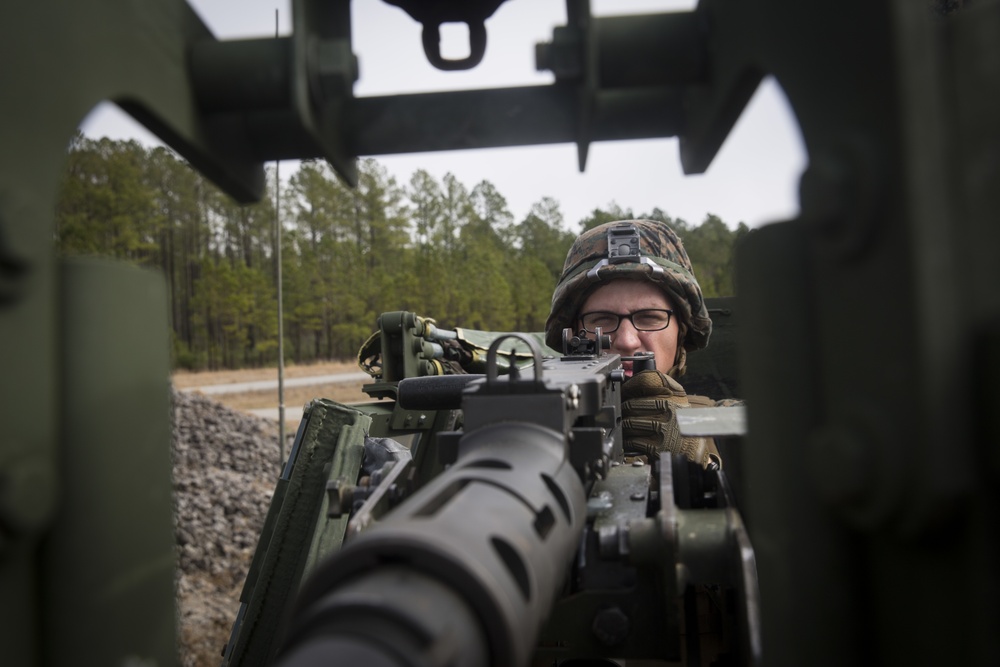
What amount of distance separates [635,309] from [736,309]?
10.6 ft

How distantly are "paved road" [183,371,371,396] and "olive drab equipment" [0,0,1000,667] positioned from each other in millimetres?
25218

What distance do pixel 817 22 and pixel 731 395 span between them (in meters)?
5.67

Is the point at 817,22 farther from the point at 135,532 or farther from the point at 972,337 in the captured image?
the point at 135,532

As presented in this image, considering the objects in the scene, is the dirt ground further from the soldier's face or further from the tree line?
the soldier's face

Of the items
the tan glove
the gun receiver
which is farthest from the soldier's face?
the gun receiver

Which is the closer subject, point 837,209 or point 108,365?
point 837,209

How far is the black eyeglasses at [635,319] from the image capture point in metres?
4.18

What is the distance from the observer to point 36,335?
85 cm

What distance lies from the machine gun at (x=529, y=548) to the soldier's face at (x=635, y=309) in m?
0.98

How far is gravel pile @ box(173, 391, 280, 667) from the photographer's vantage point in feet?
26.6

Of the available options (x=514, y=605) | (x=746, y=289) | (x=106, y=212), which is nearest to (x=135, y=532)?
(x=514, y=605)

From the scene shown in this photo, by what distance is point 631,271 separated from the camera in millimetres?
4164

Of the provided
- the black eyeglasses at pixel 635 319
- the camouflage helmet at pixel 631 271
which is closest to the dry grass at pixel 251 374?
the camouflage helmet at pixel 631 271

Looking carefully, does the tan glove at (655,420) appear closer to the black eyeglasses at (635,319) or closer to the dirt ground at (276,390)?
the black eyeglasses at (635,319)
